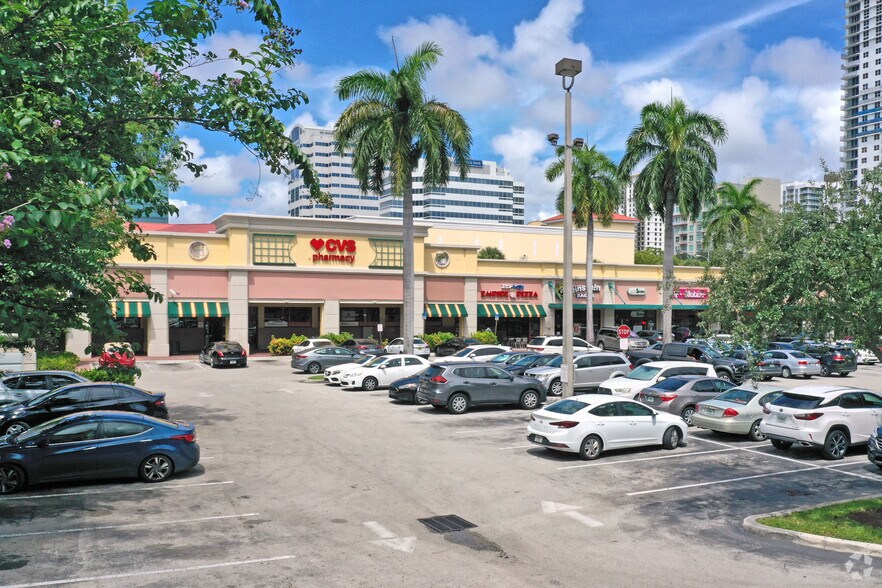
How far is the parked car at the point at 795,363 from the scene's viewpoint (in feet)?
115

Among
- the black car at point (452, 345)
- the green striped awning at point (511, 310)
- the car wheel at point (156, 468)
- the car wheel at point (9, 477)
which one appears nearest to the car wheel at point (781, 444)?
the car wheel at point (156, 468)

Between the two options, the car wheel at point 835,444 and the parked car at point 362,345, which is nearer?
the car wheel at point 835,444

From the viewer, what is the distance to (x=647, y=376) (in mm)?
23281

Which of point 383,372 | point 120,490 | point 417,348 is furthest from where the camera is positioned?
point 417,348

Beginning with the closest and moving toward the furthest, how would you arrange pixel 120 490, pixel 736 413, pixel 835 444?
pixel 120 490 → pixel 835 444 → pixel 736 413

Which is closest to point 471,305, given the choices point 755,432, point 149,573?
point 755,432

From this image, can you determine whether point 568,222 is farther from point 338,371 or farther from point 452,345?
point 452,345

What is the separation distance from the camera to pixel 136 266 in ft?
140

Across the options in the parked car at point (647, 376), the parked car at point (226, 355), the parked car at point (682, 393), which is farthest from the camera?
the parked car at point (226, 355)

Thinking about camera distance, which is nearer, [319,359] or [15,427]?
[15,427]

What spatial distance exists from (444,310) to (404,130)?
783 inches

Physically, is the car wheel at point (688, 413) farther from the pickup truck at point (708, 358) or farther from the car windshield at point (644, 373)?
the pickup truck at point (708, 358)

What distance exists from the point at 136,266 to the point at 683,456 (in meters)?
36.1

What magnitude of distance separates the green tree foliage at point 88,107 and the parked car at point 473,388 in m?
11.6
